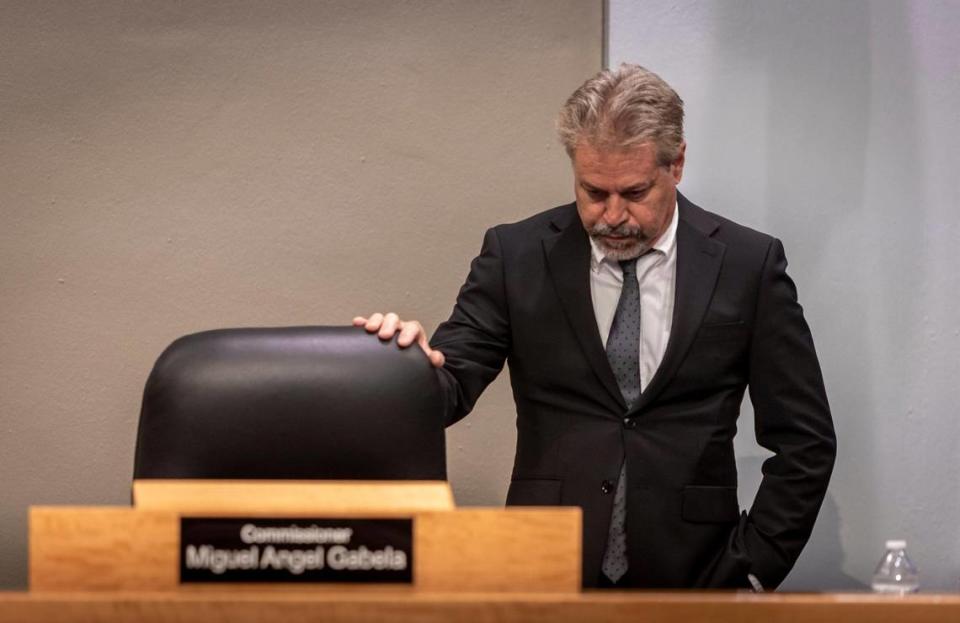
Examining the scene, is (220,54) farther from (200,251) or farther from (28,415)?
(28,415)

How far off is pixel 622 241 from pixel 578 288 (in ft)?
0.47

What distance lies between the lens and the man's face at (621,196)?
2.42m

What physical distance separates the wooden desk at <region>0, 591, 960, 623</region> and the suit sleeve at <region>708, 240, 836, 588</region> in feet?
4.07

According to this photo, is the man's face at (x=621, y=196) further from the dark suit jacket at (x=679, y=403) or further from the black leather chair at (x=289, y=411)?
the black leather chair at (x=289, y=411)

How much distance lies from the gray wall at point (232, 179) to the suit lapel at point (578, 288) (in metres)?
0.48

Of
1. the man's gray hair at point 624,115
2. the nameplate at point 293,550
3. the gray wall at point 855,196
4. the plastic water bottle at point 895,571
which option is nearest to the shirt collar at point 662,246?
the man's gray hair at point 624,115

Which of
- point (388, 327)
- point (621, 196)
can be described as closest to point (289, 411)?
point (388, 327)

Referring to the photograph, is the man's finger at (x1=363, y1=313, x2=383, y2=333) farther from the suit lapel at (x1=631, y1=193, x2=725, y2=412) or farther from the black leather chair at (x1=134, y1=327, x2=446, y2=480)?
the suit lapel at (x1=631, y1=193, x2=725, y2=412)

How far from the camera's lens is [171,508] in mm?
1359

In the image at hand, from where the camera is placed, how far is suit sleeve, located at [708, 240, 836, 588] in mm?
2498

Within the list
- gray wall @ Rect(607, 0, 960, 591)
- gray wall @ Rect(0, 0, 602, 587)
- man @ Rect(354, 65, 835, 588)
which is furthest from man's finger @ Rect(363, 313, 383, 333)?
gray wall @ Rect(607, 0, 960, 591)

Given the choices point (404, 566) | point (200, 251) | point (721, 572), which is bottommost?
point (721, 572)

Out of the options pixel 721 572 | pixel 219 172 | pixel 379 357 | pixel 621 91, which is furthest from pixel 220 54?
pixel 721 572

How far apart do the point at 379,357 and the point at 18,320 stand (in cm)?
140
